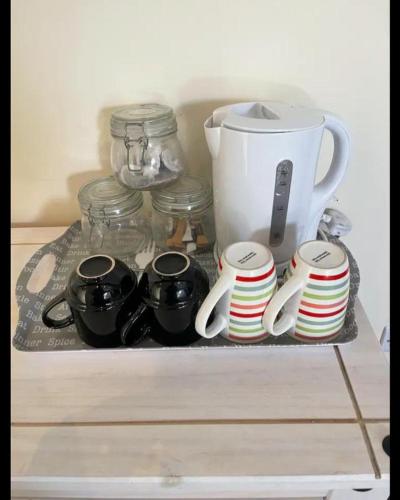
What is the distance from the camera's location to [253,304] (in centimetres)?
58

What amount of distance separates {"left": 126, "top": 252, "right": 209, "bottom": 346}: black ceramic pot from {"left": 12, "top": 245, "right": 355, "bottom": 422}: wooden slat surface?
36 millimetres

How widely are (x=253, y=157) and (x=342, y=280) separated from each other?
0.22 m

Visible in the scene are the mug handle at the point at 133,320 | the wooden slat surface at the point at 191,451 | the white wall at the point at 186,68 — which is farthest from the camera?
the white wall at the point at 186,68

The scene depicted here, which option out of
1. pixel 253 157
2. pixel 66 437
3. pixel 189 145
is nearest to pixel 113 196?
pixel 189 145

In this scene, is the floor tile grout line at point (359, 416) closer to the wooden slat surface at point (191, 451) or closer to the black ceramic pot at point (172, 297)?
the wooden slat surface at point (191, 451)

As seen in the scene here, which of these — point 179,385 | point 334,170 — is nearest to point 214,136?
point 334,170

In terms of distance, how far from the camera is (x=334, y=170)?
2.30 feet

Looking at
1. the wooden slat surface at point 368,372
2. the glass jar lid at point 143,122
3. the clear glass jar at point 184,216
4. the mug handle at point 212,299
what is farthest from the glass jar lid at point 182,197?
the wooden slat surface at point 368,372

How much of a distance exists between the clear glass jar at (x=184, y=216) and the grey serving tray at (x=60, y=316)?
0.03 m

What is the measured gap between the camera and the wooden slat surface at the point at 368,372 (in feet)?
1.78

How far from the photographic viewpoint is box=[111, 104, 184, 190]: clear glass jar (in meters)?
0.73

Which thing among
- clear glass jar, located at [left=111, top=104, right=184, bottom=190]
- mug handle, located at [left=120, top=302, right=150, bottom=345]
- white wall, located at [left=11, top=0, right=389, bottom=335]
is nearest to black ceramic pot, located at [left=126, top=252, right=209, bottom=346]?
mug handle, located at [left=120, top=302, right=150, bottom=345]

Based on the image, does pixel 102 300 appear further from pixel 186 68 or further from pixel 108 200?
pixel 186 68

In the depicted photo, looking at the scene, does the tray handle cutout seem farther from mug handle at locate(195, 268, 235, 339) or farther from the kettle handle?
the kettle handle
